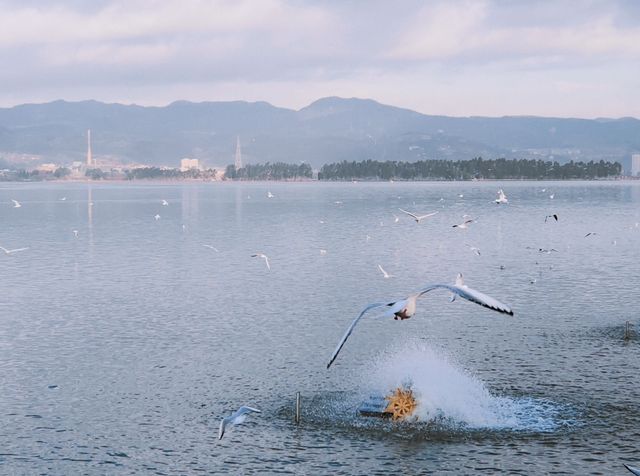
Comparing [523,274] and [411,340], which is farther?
[523,274]

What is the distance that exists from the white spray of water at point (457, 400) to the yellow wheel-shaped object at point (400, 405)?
0.46 m

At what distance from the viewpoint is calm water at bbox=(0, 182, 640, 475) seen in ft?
128

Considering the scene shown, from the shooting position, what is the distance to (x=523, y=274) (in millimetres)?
96438

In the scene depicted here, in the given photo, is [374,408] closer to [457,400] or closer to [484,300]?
[457,400]

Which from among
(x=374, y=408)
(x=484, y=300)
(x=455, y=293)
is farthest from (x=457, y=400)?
(x=484, y=300)

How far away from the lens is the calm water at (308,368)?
128 feet

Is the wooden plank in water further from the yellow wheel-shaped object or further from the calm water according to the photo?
the calm water

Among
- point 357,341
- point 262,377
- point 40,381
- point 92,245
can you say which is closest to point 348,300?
point 357,341

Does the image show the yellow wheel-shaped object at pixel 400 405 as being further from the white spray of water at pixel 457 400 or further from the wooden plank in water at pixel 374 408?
the white spray of water at pixel 457 400

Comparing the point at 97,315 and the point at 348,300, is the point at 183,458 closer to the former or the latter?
the point at 97,315

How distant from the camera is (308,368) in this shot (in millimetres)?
53219

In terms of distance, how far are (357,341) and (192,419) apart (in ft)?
66.3

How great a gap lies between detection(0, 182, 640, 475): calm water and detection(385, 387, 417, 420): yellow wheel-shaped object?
2.37ft

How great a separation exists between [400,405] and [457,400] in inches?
151
